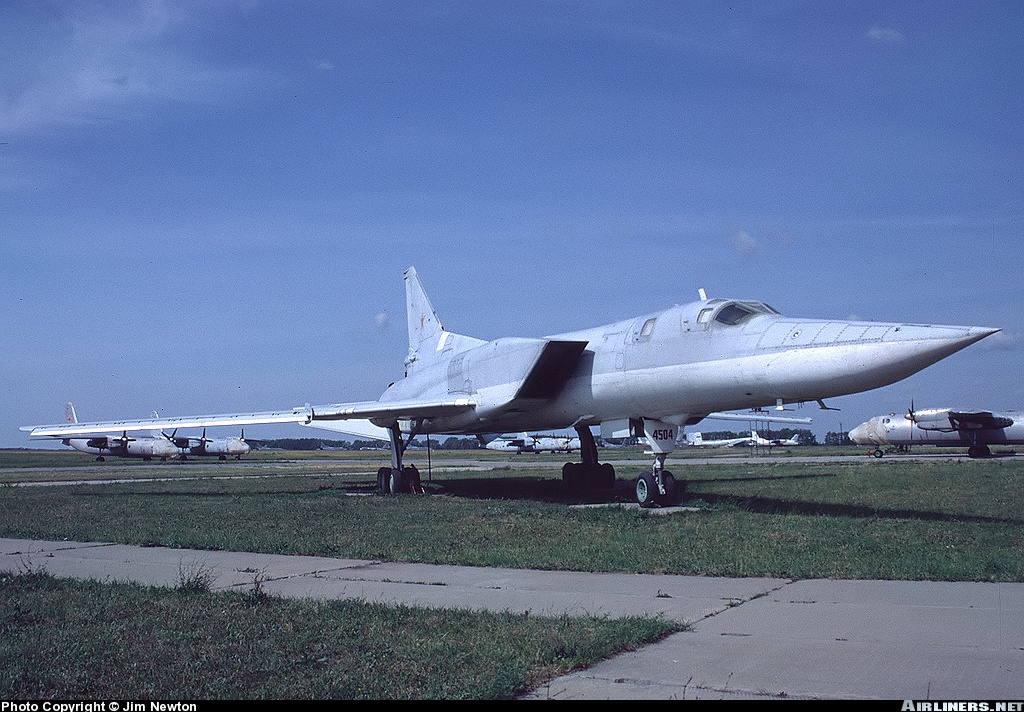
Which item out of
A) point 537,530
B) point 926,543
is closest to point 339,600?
point 537,530

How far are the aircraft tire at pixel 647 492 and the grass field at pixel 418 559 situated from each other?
0.72 metres

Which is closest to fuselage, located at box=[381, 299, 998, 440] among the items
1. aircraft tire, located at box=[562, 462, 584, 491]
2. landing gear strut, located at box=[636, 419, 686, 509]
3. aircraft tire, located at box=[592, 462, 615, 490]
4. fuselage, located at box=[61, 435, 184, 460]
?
landing gear strut, located at box=[636, 419, 686, 509]

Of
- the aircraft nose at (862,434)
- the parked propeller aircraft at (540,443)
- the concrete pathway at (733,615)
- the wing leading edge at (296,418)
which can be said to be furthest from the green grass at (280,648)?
the parked propeller aircraft at (540,443)

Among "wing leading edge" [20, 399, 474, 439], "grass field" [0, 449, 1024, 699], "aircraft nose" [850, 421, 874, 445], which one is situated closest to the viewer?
"grass field" [0, 449, 1024, 699]

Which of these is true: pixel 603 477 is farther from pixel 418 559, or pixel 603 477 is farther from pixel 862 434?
pixel 862 434

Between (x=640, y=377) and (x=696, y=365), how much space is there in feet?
4.17

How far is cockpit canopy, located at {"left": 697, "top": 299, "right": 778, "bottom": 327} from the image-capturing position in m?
12.2

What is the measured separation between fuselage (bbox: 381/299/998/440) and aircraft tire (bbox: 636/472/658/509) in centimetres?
98

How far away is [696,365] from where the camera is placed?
12.4 m

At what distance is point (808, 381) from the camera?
1059 cm

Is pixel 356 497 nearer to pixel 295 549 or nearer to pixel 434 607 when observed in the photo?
pixel 295 549

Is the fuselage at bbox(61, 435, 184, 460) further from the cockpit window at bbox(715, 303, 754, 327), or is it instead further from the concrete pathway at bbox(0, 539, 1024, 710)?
the cockpit window at bbox(715, 303, 754, 327)

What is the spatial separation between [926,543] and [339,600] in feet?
19.4

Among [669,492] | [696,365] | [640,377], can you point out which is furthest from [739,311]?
[669,492]
